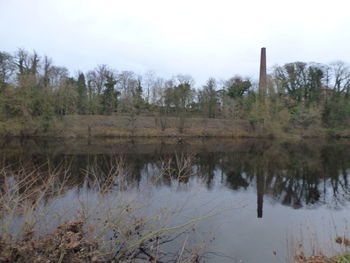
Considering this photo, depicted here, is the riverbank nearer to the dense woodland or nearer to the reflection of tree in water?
the dense woodland

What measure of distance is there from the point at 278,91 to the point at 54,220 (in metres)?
46.4

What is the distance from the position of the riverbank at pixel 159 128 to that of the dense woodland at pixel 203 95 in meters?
0.79

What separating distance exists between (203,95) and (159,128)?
34.4 feet

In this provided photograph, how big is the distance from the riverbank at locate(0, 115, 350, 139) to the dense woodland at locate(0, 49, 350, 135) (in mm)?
792

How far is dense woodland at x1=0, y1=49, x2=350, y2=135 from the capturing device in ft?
132

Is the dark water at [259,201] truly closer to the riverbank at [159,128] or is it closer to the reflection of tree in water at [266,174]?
the reflection of tree in water at [266,174]

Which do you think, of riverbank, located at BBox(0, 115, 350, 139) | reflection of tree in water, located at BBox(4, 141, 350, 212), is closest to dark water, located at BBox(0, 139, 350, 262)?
reflection of tree in water, located at BBox(4, 141, 350, 212)

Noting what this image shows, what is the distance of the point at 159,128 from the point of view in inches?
1709

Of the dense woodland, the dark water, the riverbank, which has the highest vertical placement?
the dense woodland

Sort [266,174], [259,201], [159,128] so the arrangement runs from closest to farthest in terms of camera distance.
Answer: [259,201] → [266,174] → [159,128]

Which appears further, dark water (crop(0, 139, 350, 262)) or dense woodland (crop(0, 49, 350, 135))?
dense woodland (crop(0, 49, 350, 135))

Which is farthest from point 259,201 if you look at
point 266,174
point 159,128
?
point 159,128

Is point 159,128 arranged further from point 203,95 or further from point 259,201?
point 259,201

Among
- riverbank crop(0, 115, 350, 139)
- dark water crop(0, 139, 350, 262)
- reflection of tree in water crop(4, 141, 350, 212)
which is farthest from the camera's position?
riverbank crop(0, 115, 350, 139)
